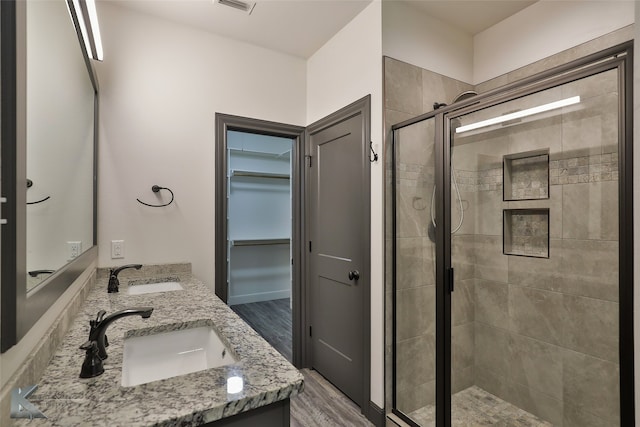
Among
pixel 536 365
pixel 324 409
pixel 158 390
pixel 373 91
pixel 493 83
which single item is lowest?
pixel 324 409

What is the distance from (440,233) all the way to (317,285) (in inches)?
49.2

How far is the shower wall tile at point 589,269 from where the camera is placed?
5.51ft

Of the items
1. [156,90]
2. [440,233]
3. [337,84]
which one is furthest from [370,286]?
[156,90]

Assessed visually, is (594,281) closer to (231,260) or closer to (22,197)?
(22,197)

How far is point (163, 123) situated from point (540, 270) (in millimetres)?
2840

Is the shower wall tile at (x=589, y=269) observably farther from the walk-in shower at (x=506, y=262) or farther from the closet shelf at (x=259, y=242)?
the closet shelf at (x=259, y=242)

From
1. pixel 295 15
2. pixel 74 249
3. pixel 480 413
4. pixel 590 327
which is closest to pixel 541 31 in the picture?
pixel 295 15

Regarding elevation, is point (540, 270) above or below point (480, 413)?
above

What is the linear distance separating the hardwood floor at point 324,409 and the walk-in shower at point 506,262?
1.06 feet

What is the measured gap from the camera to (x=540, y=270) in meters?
2.19

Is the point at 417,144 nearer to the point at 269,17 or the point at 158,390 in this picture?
the point at 269,17

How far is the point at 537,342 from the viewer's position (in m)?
2.18

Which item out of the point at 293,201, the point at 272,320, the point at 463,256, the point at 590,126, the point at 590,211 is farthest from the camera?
the point at 272,320

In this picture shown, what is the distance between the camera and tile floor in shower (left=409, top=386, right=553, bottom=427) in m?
2.02
